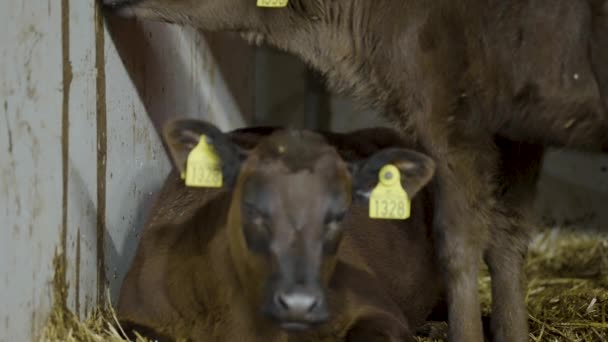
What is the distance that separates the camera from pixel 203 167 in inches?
171

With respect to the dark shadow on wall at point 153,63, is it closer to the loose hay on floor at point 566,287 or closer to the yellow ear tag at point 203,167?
the yellow ear tag at point 203,167

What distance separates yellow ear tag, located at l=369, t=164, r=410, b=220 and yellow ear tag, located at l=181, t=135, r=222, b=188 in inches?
25.6

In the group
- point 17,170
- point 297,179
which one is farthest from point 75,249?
point 297,179

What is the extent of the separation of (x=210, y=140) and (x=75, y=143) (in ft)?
2.30

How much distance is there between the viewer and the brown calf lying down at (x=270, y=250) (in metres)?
4.07

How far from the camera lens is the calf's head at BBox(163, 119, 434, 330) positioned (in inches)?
156

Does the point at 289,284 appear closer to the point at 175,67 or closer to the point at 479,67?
the point at 479,67

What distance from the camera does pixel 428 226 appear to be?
600 centimetres

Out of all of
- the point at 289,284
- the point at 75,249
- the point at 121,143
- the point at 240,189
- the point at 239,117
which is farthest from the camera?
the point at 239,117

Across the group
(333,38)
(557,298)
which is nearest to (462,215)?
(333,38)

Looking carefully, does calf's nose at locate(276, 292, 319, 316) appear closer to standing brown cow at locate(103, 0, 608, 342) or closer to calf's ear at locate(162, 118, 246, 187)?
calf's ear at locate(162, 118, 246, 187)

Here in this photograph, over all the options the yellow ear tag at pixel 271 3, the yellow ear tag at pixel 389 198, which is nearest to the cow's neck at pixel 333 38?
the yellow ear tag at pixel 271 3

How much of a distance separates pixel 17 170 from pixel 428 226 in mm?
2618

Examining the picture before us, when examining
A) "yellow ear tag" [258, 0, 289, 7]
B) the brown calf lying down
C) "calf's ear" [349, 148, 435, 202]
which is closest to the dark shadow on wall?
the brown calf lying down
